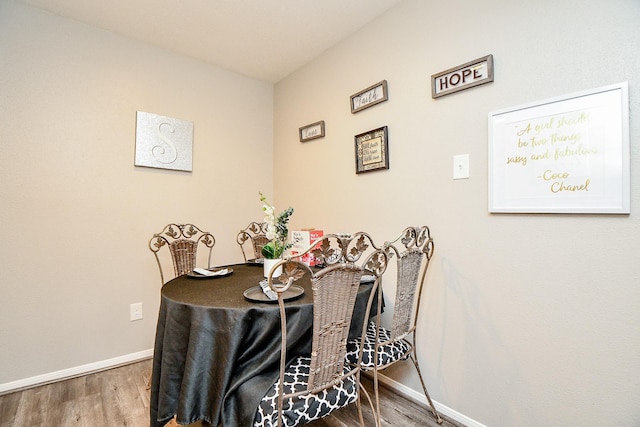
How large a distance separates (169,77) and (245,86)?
720mm

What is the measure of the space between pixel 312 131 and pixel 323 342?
6.53 ft

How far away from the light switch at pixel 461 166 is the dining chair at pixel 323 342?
0.78 m

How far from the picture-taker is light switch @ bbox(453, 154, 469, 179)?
65.6 inches

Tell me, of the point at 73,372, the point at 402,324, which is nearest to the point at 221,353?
the point at 402,324

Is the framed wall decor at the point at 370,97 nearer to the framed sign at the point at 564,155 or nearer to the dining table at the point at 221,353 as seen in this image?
the framed sign at the point at 564,155

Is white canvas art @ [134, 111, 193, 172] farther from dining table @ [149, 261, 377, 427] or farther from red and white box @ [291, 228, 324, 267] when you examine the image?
dining table @ [149, 261, 377, 427]

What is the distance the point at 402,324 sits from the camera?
164 cm

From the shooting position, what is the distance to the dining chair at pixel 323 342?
42.1 inches

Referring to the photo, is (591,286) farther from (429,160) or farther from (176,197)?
(176,197)

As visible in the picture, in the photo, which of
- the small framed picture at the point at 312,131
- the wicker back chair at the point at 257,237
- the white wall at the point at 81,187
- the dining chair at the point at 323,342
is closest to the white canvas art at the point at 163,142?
the white wall at the point at 81,187

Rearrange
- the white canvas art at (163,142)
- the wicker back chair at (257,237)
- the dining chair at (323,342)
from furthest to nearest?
the wicker back chair at (257,237)
the white canvas art at (163,142)
the dining chair at (323,342)

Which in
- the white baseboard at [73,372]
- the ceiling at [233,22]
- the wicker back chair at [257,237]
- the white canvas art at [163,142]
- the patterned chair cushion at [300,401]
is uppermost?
the ceiling at [233,22]

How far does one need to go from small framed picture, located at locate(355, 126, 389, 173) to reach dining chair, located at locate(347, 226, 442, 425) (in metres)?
0.61

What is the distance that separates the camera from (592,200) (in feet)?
4.11
